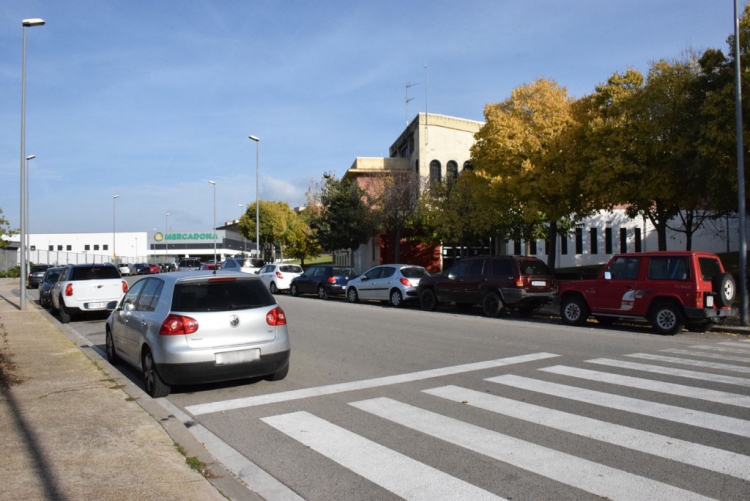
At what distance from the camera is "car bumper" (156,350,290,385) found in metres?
7.55

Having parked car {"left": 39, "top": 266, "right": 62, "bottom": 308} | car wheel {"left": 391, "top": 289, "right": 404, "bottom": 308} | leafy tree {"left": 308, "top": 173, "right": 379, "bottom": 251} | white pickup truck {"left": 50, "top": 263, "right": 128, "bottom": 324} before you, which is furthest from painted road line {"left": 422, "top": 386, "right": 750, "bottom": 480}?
leafy tree {"left": 308, "top": 173, "right": 379, "bottom": 251}

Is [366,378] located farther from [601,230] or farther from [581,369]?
[601,230]

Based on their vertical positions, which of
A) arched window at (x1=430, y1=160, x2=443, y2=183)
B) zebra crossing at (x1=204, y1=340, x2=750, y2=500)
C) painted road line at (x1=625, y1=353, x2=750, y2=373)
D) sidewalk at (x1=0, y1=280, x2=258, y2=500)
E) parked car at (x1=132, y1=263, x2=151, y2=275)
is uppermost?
arched window at (x1=430, y1=160, x2=443, y2=183)

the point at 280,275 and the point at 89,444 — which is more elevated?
the point at 280,275

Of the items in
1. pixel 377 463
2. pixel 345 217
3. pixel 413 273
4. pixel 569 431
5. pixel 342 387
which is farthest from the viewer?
pixel 345 217

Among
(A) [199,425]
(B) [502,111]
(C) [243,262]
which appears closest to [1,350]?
(A) [199,425]

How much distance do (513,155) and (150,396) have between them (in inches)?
746

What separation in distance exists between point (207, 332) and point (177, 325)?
1.22ft

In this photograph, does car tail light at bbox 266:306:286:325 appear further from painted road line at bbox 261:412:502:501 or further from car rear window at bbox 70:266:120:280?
car rear window at bbox 70:266:120:280

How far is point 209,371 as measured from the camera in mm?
7648

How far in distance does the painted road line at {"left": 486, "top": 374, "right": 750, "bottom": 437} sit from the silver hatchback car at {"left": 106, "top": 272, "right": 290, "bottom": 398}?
3.15 m

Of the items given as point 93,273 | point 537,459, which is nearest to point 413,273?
point 93,273

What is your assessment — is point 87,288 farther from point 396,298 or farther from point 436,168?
point 436,168

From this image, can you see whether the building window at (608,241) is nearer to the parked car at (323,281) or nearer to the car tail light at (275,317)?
the parked car at (323,281)
